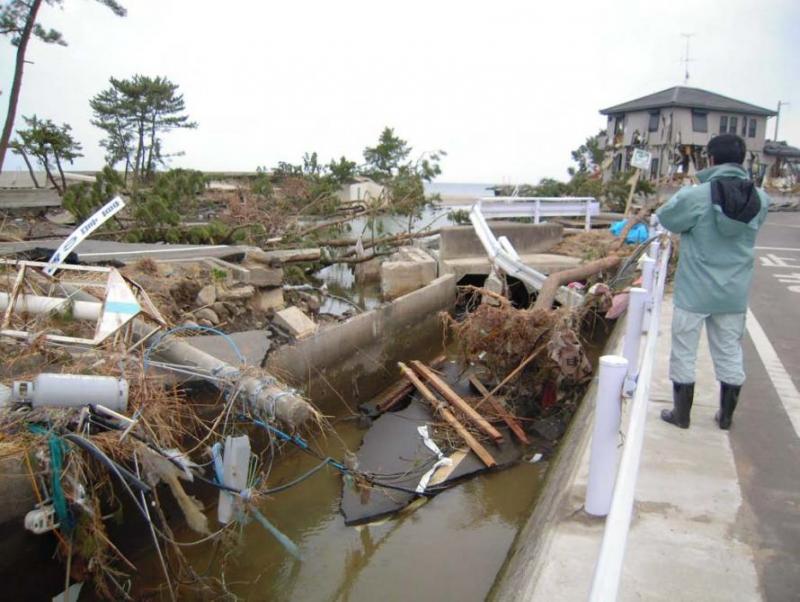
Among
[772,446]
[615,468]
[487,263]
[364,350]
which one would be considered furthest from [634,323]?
[487,263]

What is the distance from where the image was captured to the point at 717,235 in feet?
13.2

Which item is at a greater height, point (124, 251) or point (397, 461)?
point (124, 251)

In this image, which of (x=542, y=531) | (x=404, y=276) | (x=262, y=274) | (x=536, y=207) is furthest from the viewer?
(x=536, y=207)

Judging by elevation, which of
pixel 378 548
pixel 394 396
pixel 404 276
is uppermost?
pixel 404 276

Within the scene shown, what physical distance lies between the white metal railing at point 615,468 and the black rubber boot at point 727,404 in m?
0.62

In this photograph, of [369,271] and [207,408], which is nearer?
[207,408]

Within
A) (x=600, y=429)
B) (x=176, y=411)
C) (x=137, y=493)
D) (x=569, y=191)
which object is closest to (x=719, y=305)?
(x=600, y=429)

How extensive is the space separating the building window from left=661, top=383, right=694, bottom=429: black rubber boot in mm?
39428

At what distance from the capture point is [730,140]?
13.3 feet

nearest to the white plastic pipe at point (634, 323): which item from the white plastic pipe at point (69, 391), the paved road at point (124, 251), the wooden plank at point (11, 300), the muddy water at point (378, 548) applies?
the muddy water at point (378, 548)

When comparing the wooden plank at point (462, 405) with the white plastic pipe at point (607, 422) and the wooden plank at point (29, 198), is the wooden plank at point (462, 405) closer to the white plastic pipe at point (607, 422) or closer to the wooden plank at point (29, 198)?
the white plastic pipe at point (607, 422)

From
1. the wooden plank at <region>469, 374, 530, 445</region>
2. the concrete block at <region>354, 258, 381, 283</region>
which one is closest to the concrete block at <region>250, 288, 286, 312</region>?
the wooden plank at <region>469, 374, 530, 445</region>

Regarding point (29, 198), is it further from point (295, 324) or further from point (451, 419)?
point (451, 419)

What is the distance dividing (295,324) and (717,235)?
563 centimetres
